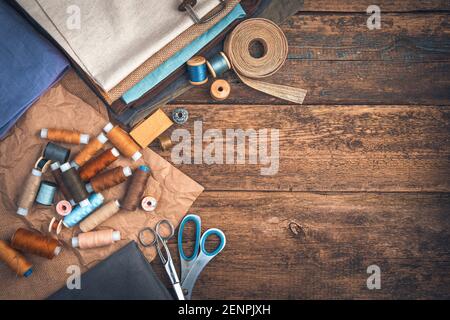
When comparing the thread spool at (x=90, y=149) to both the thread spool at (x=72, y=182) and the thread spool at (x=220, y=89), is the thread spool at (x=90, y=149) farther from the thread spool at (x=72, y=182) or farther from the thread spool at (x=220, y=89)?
the thread spool at (x=220, y=89)

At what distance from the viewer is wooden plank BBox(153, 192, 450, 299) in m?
2.39

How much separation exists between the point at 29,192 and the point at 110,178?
42 cm

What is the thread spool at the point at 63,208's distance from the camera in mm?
2295

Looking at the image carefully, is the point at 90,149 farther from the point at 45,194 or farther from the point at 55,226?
the point at 55,226

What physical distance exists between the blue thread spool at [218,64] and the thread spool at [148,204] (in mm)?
746

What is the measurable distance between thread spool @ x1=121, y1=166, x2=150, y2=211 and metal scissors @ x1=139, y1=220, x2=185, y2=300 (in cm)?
16

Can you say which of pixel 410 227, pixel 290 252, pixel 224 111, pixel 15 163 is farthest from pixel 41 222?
pixel 410 227

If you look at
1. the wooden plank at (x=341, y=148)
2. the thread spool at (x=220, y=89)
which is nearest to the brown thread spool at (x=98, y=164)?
the wooden plank at (x=341, y=148)

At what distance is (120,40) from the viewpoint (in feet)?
7.07

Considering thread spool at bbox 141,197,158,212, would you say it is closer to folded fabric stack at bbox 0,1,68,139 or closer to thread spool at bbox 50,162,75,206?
thread spool at bbox 50,162,75,206

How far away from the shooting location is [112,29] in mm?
2148

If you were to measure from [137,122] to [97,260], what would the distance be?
0.77 metres

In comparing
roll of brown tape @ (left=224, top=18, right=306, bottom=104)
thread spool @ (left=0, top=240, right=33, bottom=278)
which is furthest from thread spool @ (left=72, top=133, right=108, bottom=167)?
roll of brown tape @ (left=224, top=18, right=306, bottom=104)

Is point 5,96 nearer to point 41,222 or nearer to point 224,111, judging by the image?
point 41,222
